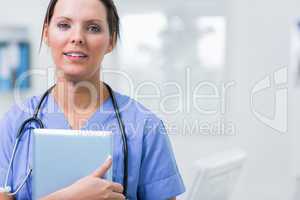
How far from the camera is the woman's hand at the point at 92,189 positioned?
0.79m

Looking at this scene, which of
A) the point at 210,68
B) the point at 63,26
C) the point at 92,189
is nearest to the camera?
the point at 92,189

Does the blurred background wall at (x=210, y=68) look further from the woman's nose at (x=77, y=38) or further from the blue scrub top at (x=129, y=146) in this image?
the woman's nose at (x=77, y=38)

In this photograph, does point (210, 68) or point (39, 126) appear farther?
point (210, 68)

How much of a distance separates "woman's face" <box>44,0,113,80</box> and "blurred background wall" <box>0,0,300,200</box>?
4.77ft

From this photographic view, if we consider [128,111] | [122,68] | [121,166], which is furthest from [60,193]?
[122,68]

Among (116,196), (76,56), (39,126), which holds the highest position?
(76,56)

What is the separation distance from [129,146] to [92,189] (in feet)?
0.52

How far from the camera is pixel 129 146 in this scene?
93 cm

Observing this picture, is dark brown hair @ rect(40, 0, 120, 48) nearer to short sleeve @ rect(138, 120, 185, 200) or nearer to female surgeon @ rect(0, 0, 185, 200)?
female surgeon @ rect(0, 0, 185, 200)

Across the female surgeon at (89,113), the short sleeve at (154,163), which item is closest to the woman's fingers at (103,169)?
the female surgeon at (89,113)

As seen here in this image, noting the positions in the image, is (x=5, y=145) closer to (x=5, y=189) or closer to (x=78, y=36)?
(x=5, y=189)

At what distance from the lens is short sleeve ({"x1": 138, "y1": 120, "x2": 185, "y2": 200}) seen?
95 centimetres

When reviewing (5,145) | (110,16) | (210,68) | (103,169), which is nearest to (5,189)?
(5,145)

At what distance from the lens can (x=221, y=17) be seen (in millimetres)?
2445
